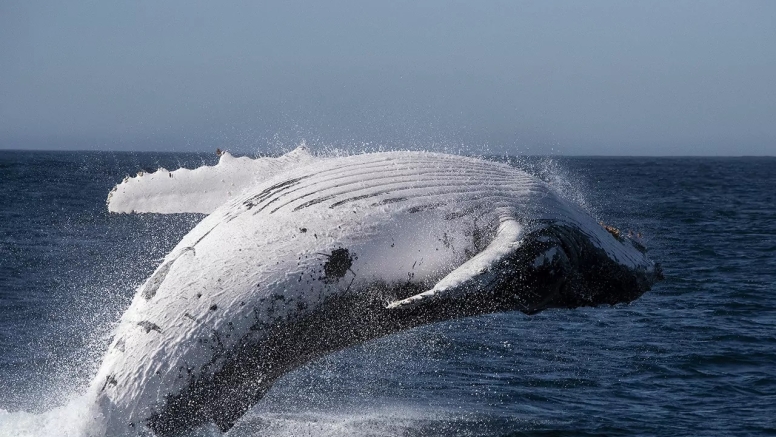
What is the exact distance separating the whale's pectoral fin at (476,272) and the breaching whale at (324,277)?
15mm

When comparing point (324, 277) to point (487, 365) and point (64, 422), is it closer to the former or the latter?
point (64, 422)

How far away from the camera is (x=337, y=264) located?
6883 mm

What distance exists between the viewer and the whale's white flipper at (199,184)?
8609 millimetres

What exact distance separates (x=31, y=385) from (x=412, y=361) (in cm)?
542

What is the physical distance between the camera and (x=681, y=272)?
82.6ft

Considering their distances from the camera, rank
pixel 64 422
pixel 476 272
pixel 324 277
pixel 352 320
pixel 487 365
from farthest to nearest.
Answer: pixel 487 365
pixel 352 320
pixel 324 277
pixel 64 422
pixel 476 272

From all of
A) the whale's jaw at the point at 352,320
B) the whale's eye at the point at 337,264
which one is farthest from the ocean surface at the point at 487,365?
the whale's eye at the point at 337,264

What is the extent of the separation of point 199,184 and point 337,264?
2962mm

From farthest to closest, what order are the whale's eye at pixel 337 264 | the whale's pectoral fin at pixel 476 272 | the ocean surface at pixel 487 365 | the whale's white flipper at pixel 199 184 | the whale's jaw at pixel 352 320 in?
the ocean surface at pixel 487 365, the whale's white flipper at pixel 199 184, the whale's eye at pixel 337 264, the whale's jaw at pixel 352 320, the whale's pectoral fin at pixel 476 272

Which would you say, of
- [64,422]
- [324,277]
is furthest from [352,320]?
[64,422]

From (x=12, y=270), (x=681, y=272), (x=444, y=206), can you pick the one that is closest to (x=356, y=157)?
(x=444, y=206)

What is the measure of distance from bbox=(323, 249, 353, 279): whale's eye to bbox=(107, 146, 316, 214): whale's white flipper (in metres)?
1.63

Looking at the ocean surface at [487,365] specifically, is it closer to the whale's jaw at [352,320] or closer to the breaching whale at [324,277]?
the breaching whale at [324,277]

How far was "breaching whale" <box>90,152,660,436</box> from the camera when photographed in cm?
647
